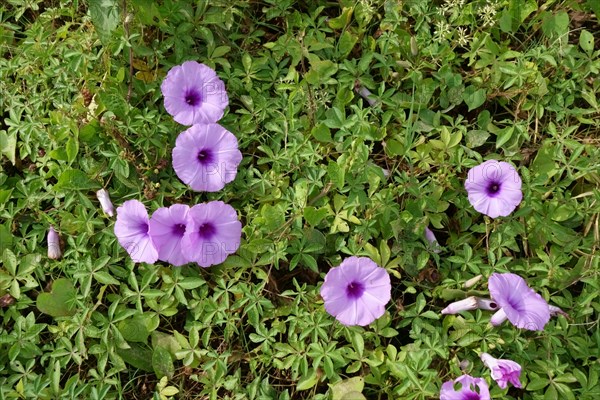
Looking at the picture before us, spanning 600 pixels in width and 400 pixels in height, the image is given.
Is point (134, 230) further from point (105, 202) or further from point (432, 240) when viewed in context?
point (432, 240)

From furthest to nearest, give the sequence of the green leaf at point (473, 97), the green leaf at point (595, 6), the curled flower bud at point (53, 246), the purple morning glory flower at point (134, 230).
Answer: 1. the green leaf at point (595, 6)
2. the green leaf at point (473, 97)
3. the curled flower bud at point (53, 246)
4. the purple morning glory flower at point (134, 230)


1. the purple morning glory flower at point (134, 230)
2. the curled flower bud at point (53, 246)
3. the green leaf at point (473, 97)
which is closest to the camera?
the purple morning glory flower at point (134, 230)

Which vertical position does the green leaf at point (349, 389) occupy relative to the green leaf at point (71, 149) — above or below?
below

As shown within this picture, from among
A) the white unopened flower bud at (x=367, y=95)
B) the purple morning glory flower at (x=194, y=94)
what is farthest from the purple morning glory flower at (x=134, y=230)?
the white unopened flower bud at (x=367, y=95)

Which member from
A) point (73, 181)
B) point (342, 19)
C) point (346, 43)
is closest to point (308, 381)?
point (73, 181)

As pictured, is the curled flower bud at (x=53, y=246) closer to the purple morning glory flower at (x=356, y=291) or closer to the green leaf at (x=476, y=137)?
the purple morning glory flower at (x=356, y=291)

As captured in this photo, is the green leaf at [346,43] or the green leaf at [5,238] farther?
the green leaf at [346,43]

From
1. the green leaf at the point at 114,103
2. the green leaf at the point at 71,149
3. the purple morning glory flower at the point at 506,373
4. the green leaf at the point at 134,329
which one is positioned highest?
the green leaf at the point at 114,103
